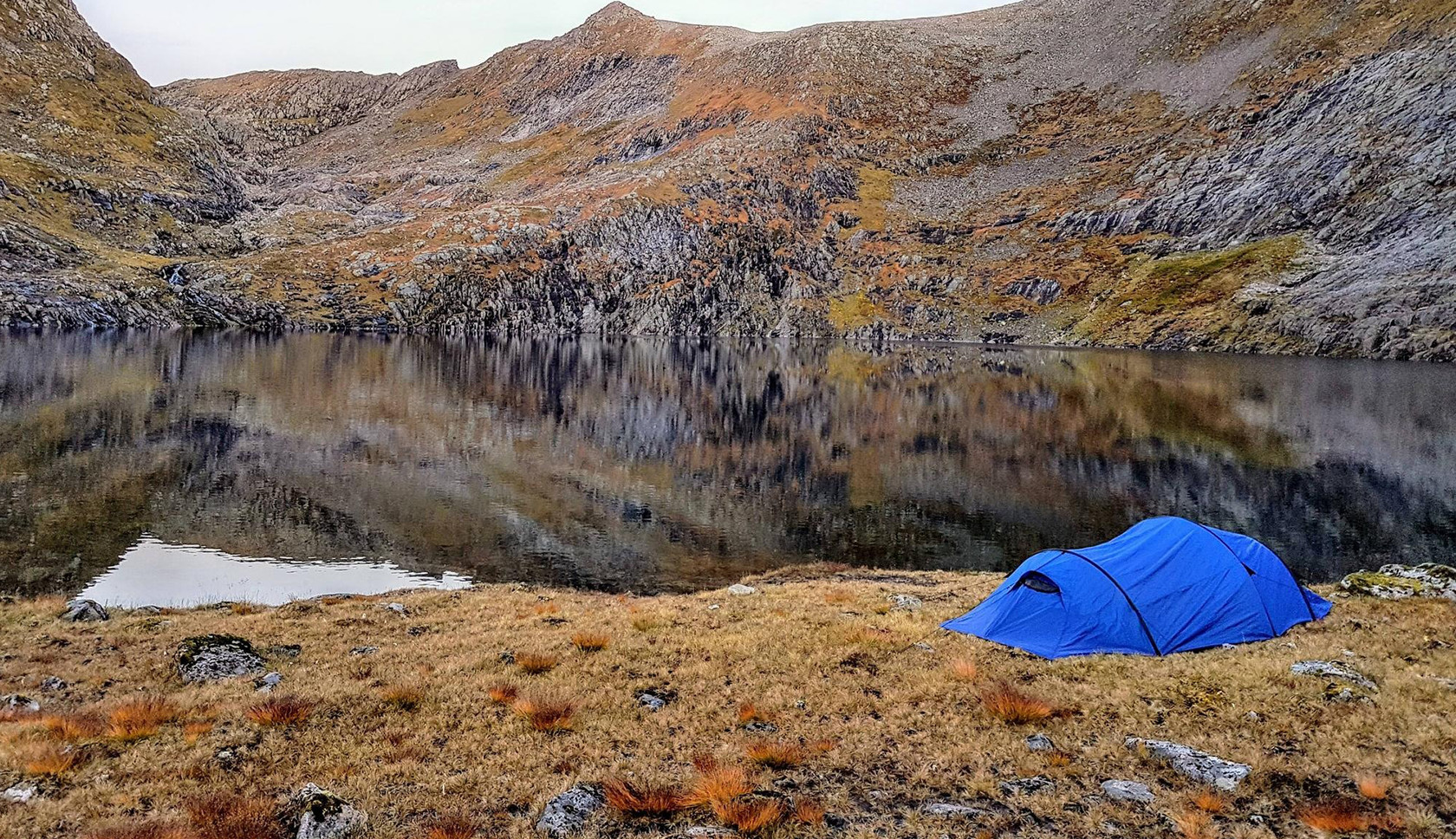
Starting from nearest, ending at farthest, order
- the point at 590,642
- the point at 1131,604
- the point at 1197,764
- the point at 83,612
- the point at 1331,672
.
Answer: the point at 1197,764
the point at 1331,672
the point at 1131,604
the point at 590,642
the point at 83,612

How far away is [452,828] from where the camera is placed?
853 cm

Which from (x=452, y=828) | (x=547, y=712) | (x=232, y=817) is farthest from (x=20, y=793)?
(x=547, y=712)

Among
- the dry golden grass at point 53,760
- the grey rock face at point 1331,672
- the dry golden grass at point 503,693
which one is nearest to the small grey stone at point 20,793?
the dry golden grass at point 53,760

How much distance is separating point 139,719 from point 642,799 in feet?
25.7

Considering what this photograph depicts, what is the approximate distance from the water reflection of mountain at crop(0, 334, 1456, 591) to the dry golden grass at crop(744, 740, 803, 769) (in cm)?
1575

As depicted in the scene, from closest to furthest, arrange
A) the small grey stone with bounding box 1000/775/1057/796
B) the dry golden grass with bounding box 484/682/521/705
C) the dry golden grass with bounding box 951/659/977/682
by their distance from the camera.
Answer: the small grey stone with bounding box 1000/775/1057/796 < the dry golden grass with bounding box 484/682/521/705 < the dry golden grass with bounding box 951/659/977/682

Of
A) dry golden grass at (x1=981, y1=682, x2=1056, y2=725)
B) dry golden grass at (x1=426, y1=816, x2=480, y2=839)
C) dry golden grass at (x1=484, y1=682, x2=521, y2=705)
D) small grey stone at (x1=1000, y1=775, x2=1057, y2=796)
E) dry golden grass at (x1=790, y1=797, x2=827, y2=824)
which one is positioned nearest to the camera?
dry golden grass at (x1=426, y1=816, x2=480, y2=839)

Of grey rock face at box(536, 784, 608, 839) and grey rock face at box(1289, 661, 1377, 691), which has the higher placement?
grey rock face at box(1289, 661, 1377, 691)

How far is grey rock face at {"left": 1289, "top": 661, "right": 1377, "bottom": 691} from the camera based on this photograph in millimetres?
13000

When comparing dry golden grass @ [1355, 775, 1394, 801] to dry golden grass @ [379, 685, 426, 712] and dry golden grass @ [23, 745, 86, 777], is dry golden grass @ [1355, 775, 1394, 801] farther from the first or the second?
dry golden grass @ [23, 745, 86, 777]

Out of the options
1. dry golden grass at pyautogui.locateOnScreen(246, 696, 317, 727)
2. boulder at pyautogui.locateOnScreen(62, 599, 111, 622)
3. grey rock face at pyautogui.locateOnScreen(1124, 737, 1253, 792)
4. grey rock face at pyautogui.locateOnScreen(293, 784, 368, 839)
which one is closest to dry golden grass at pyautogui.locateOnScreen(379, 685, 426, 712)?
dry golden grass at pyautogui.locateOnScreen(246, 696, 317, 727)

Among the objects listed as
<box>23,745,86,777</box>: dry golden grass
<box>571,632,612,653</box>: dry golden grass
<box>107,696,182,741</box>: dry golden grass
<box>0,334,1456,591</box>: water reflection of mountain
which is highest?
<box>23,745,86,777</box>: dry golden grass

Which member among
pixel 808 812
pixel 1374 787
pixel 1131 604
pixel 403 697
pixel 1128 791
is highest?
pixel 1374 787

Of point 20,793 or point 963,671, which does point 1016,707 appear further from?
point 20,793
